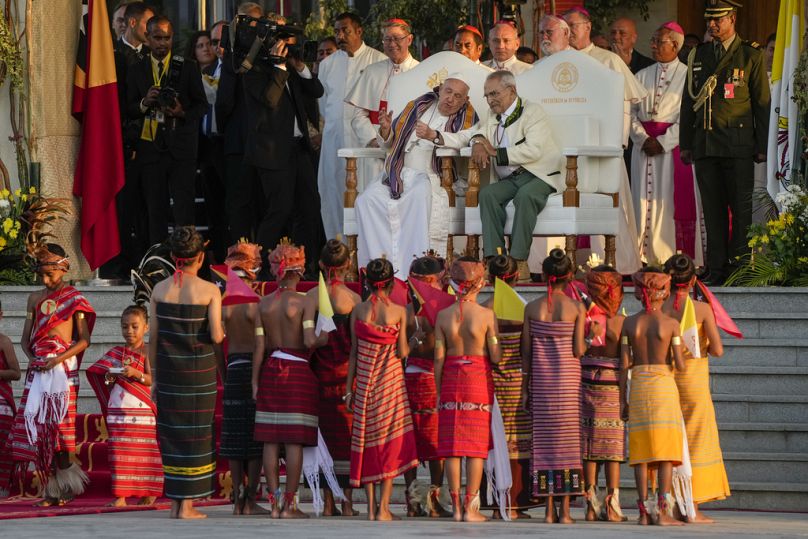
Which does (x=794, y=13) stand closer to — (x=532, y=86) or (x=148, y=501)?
(x=532, y=86)

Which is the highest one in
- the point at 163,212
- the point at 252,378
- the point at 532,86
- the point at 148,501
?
the point at 532,86

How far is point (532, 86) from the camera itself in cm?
1295

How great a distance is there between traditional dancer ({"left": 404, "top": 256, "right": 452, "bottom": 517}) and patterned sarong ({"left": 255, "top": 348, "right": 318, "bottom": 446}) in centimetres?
56

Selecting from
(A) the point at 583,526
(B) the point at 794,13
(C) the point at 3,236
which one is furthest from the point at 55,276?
(B) the point at 794,13

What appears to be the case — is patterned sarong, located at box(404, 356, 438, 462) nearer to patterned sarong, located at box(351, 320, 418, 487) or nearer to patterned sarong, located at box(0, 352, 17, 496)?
patterned sarong, located at box(351, 320, 418, 487)

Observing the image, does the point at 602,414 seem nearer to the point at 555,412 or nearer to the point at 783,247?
the point at 555,412

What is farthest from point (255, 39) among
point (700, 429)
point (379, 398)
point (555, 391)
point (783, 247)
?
point (700, 429)

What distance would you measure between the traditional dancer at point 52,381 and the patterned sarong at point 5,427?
0.15 meters

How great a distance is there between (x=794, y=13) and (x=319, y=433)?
5.24 metres

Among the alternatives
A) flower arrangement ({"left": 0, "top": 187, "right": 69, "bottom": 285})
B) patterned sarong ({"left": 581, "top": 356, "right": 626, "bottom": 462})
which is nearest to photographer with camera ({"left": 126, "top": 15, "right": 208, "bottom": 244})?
flower arrangement ({"left": 0, "top": 187, "right": 69, "bottom": 285})

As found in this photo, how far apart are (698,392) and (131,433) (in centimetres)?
303

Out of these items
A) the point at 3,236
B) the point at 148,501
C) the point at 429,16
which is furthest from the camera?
the point at 429,16

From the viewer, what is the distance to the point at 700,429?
9.01 metres

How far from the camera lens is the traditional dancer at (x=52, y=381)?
984cm
